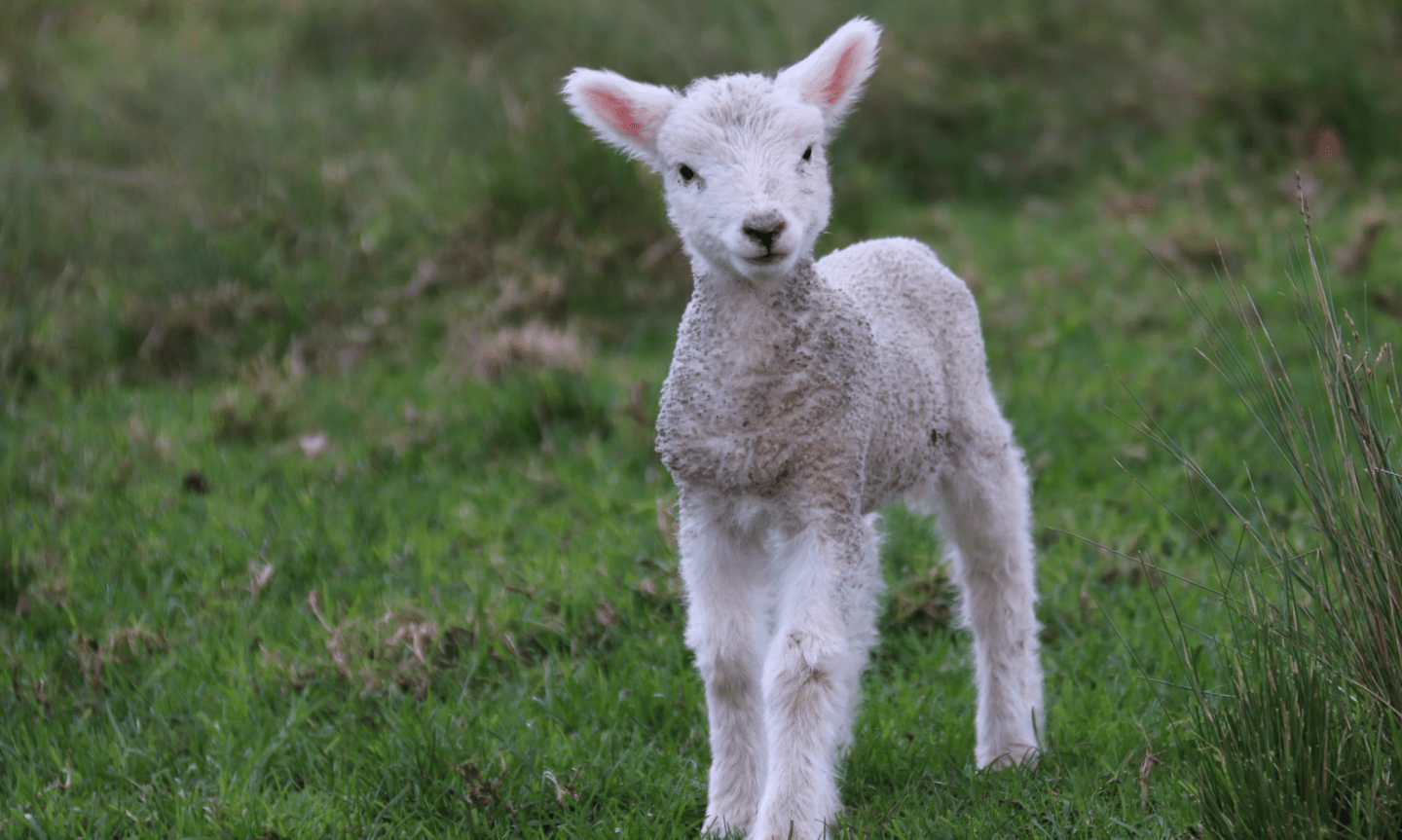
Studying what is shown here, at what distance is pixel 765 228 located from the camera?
9.38ft

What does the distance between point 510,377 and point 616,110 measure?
330 centimetres

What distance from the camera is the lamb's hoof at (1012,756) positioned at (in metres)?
3.63

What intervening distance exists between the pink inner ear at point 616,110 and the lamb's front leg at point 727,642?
34.9 inches

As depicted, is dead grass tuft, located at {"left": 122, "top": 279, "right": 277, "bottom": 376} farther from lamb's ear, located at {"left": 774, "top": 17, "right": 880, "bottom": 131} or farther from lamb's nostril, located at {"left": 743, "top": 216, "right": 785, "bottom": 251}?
lamb's nostril, located at {"left": 743, "top": 216, "right": 785, "bottom": 251}

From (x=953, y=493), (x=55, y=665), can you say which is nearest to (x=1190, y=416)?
(x=953, y=493)

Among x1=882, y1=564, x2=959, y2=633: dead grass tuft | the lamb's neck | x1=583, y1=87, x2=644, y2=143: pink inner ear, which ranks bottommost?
x1=882, y1=564, x2=959, y2=633: dead grass tuft

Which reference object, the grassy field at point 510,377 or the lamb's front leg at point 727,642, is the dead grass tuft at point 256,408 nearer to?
the grassy field at point 510,377

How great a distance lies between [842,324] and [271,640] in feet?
7.70

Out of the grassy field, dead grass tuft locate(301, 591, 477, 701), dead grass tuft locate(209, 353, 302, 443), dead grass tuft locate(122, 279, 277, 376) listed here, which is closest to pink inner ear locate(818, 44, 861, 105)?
the grassy field

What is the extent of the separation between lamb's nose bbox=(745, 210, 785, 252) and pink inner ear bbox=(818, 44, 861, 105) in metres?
0.56

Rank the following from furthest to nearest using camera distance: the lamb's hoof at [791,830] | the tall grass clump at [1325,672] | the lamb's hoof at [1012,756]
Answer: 1. the lamb's hoof at [1012,756]
2. the lamb's hoof at [791,830]
3. the tall grass clump at [1325,672]

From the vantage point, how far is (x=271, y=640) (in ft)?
14.7

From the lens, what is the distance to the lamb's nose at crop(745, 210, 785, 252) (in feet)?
9.37

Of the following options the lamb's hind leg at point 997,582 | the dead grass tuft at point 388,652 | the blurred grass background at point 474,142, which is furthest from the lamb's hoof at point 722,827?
the blurred grass background at point 474,142
